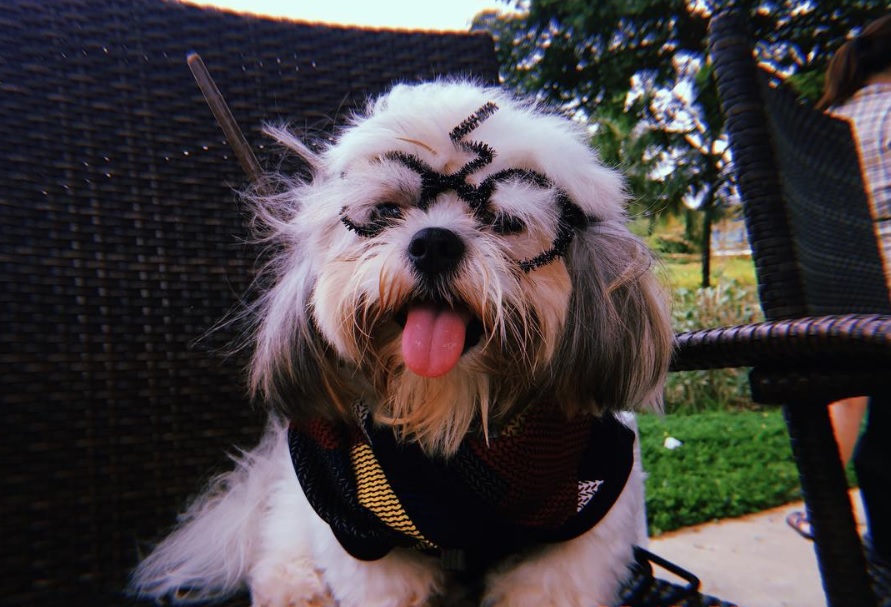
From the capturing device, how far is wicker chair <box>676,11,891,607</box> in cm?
88

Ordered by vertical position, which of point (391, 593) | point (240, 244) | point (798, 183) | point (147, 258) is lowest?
point (391, 593)

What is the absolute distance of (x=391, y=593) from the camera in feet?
3.72

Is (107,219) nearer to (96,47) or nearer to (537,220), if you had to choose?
(96,47)

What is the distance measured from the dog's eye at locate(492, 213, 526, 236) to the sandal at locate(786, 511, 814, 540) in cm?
187

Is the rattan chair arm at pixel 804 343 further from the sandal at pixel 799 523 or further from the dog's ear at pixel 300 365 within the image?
the sandal at pixel 799 523

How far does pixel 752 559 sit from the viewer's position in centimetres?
202

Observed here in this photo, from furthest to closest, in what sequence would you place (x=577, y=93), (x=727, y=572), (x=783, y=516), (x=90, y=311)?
(x=577, y=93) < (x=783, y=516) < (x=727, y=572) < (x=90, y=311)

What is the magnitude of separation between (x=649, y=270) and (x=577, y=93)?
697 cm


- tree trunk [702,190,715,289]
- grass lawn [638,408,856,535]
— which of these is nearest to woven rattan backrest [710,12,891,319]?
grass lawn [638,408,856,535]

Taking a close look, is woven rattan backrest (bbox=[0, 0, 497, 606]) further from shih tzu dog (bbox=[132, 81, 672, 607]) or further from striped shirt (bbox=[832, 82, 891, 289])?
striped shirt (bbox=[832, 82, 891, 289])

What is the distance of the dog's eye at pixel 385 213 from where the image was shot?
1.08 metres

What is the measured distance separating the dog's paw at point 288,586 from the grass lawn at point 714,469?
130cm

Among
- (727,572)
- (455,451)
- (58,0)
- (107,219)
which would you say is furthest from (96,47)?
(727,572)

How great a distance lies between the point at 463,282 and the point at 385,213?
21 cm
